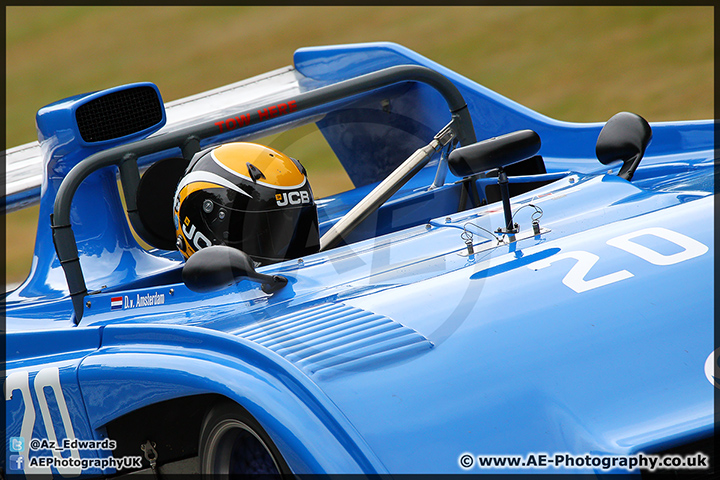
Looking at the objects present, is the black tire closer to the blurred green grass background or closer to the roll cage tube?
the roll cage tube

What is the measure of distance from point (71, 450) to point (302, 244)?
3.32 ft

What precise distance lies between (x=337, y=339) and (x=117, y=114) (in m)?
1.91

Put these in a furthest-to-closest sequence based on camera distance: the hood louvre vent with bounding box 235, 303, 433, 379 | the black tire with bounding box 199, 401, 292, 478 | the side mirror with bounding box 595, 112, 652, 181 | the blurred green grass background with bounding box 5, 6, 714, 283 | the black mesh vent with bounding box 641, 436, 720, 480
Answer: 1. the blurred green grass background with bounding box 5, 6, 714, 283
2. the side mirror with bounding box 595, 112, 652, 181
3. the black tire with bounding box 199, 401, 292, 478
4. the hood louvre vent with bounding box 235, 303, 433, 379
5. the black mesh vent with bounding box 641, 436, 720, 480

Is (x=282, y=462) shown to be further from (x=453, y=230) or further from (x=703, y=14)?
(x=703, y=14)

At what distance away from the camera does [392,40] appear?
50.7 ft

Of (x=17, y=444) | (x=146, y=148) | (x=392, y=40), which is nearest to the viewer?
(x=17, y=444)

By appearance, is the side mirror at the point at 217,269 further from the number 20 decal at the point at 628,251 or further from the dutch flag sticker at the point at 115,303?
the number 20 decal at the point at 628,251

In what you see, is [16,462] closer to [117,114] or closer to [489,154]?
[117,114]

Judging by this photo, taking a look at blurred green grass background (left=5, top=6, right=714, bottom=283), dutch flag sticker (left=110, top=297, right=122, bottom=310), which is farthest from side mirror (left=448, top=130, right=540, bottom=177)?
blurred green grass background (left=5, top=6, right=714, bottom=283)

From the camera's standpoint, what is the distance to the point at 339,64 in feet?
14.5

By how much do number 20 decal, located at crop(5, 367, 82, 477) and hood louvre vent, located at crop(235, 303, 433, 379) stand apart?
785 mm

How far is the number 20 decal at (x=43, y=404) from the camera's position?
2.57 m

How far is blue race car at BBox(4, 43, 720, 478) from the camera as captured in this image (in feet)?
5.75

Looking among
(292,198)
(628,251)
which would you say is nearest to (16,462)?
(292,198)
